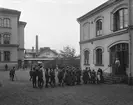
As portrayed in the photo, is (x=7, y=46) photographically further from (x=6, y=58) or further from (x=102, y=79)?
(x=102, y=79)

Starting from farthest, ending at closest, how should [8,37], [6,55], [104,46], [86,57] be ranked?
1. [8,37]
2. [6,55]
3. [86,57]
4. [104,46]

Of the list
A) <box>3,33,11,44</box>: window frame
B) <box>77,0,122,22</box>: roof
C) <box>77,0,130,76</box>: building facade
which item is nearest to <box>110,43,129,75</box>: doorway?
<box>77,0,130,76</box>: building facade

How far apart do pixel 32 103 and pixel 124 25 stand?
12.1 meters

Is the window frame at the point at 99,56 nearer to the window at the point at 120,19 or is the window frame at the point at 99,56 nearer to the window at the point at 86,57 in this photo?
the window at the point at 86,57

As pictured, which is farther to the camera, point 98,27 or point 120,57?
point 98,27

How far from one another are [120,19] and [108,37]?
7.64 ft

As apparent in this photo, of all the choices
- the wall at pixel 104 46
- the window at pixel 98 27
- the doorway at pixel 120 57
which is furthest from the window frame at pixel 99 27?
the doorway at pixel 120 57

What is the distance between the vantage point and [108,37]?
18.2 m

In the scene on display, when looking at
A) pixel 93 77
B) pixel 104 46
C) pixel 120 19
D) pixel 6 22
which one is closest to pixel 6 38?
pixel 6 22

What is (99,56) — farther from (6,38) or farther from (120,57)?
(6,38)

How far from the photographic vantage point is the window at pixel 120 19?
53.6 feet

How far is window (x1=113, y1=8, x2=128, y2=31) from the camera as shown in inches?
643

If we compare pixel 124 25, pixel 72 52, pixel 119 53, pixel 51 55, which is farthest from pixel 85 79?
pixel 51 55

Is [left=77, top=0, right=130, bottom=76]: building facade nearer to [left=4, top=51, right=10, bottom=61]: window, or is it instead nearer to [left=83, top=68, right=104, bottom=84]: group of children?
[left=83, top=68, right=104, bottom=84]: group of children
